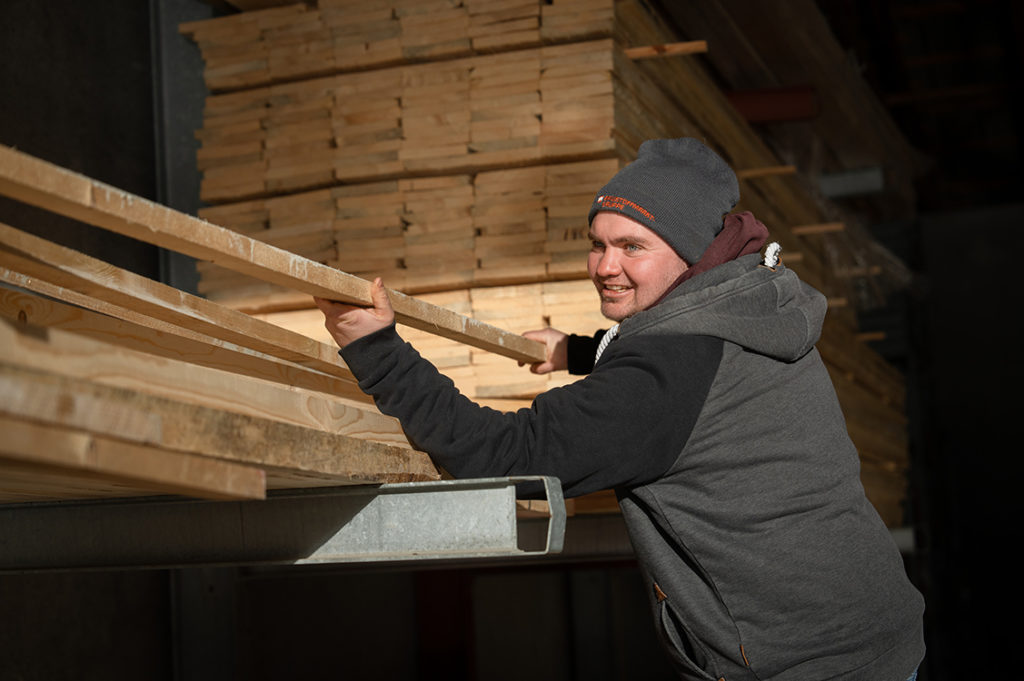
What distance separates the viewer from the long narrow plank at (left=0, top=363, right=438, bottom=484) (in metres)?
1.44

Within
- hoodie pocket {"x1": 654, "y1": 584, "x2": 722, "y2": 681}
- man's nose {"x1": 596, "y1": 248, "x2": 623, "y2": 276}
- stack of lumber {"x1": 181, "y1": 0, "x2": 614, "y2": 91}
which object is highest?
stack of lumber {"x1": 181, "y1": 0, "x2": 614, "y2": 91}

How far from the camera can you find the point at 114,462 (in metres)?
1.54

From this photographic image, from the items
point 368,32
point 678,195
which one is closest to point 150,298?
point 678,195

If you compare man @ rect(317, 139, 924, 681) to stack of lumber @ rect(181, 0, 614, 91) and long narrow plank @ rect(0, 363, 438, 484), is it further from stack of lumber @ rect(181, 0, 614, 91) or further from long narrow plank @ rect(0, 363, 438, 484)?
stack of lumber @ rect(181, 0, 614, 91)

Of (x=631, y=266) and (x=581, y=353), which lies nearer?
(x=631, y=266)

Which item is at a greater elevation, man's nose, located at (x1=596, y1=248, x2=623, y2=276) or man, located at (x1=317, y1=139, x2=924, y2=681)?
man's nose, located at (x1=596, y1=248, x2=623, y2=276)

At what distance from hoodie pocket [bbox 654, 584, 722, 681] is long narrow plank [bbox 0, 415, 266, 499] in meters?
1.17

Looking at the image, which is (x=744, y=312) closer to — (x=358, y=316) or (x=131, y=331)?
(x=358, y=316)

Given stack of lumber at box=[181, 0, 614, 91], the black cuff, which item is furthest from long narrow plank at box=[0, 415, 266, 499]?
stack of lumber at box=[181, 0, 614, 91]

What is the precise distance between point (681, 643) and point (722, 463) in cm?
46

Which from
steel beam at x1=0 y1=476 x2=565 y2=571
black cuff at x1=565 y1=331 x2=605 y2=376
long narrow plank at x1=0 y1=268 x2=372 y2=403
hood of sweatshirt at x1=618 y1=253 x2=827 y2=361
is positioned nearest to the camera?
steel beam at x1=0 y1=476 x2=565 y2=571

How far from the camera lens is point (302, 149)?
4.96 m

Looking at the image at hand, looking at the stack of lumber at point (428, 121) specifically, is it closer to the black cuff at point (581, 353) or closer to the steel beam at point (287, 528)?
the black cuff at point (581, 353)

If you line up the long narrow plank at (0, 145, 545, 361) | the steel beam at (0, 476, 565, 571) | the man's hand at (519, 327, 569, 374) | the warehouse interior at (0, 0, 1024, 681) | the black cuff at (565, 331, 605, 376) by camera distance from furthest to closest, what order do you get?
1. the warehouse interior at (0, 0, 1024, 681)
2. the man's hand at (519, 327, 569, 374)
3. the black cuff at (565, 331, 605, 376)
4. the steel beam at (0, 476, 565, 571)
5. the long narrow plank at (0, 145, 545, 361)
